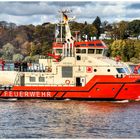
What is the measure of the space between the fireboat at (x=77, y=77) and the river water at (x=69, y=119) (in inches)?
28.8

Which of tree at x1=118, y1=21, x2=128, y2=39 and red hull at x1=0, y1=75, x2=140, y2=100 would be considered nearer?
red hull at x1=0, y1=75, x2=140, y2=100

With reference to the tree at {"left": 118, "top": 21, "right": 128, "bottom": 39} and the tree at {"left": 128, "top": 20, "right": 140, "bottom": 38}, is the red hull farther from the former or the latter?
the tree at {"left": 128, "top": 20, "right": 140, "bottom": 38}

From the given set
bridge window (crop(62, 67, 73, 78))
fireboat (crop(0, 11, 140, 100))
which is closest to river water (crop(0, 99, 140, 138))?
fireboat (crop(0, 11, 140, 100))

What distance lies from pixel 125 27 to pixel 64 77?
84916mm

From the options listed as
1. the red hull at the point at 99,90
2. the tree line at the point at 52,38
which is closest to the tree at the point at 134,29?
the tree line at the point at 52,38

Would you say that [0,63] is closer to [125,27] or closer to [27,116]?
[27,116]

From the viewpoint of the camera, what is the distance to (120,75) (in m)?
39.4

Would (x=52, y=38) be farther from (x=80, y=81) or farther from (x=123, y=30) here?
(x=80, y=81)

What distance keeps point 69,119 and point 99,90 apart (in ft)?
24.1

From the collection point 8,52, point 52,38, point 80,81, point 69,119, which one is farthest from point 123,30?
point 69,119

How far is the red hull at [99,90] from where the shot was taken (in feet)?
128

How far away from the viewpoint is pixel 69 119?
105ft

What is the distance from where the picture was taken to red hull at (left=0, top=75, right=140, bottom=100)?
128 feet

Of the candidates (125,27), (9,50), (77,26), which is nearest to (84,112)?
(77,26)
